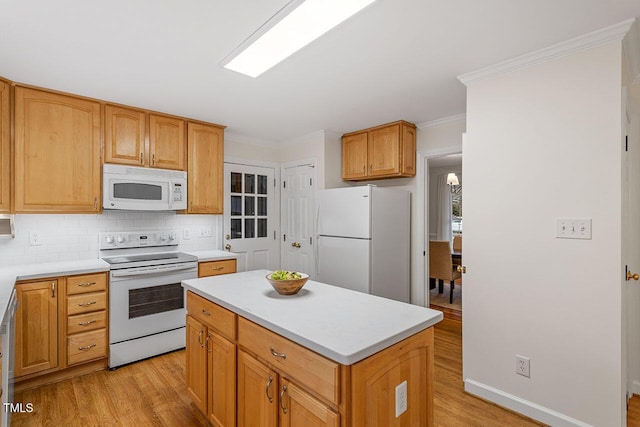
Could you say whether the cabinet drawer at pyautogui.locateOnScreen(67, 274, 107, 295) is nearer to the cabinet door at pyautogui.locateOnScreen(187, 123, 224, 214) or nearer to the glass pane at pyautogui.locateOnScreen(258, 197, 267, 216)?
the cabinet door at pyautogui.locateOnScreen(187, 123, 224, 214)

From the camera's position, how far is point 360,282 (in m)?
3.38

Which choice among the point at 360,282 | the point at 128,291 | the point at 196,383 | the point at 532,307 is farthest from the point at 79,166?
the point at 532,307

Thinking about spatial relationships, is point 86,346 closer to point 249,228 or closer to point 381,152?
point 249,228

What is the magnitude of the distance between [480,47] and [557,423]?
2.38 m

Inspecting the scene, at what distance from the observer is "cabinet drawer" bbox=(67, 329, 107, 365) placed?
2.61 m

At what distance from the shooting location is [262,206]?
15.0 feet

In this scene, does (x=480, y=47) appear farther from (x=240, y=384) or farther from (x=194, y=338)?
(x=194, y=338)

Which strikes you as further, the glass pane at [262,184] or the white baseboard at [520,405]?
the glass pane at [262,184]

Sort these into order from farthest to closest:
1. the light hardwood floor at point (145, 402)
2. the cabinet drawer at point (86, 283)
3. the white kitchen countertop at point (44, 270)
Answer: the cabinet drawer at point (86, 283) < the white kitchen countertop at point (44, 270) < the light hardwood floor at point (145, 402)

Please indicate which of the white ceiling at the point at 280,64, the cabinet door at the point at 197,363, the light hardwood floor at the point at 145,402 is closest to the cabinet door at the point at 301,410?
the cabinet door at the point at 197,363

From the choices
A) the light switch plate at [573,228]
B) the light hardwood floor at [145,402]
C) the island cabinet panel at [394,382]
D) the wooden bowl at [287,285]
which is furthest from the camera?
the light hardwood floor at [145,402]

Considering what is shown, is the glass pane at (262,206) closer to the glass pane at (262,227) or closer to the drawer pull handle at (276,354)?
the glass pane at (262,227)

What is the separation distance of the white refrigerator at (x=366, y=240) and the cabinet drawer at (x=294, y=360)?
197 cm

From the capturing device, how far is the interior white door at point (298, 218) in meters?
4.26
